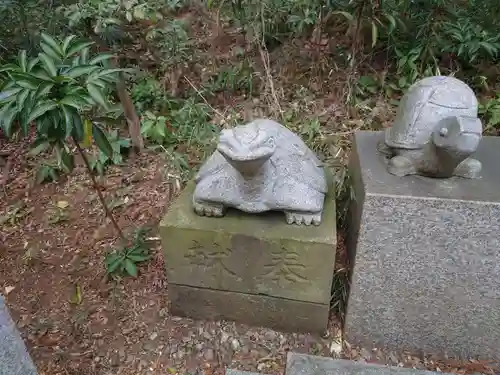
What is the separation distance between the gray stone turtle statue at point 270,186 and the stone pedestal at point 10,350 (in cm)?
91

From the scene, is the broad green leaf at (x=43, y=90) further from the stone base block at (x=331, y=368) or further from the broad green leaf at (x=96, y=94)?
the stone base block at (x=331, y=368)

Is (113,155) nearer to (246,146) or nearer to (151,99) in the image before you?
(151,99)

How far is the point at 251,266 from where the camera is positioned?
2.17m

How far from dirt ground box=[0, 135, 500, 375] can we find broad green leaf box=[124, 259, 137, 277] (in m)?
0.09

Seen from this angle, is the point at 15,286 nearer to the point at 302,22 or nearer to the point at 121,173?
the point at 121,173

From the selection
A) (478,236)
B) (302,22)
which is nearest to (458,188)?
(478,236)

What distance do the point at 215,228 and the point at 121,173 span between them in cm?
171

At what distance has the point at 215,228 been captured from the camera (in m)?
2.08

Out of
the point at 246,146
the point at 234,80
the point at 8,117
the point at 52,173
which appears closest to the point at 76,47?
the point at 8,117

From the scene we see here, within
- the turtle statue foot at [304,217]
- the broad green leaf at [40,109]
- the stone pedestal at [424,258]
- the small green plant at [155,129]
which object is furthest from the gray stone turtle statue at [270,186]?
the small green plant at [155,129]

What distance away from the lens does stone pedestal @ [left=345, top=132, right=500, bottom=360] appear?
189 cm

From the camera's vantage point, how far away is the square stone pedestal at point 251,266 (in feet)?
6.76

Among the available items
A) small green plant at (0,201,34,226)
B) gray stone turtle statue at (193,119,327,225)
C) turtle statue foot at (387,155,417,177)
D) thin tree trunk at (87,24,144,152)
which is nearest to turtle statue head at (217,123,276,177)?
gray stone turtle statue at (193,119,327,225)

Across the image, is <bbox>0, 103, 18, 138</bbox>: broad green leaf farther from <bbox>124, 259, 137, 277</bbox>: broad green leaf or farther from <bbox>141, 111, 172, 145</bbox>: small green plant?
<bbox>141, 111, 172, 145</bbox>: small green plant
